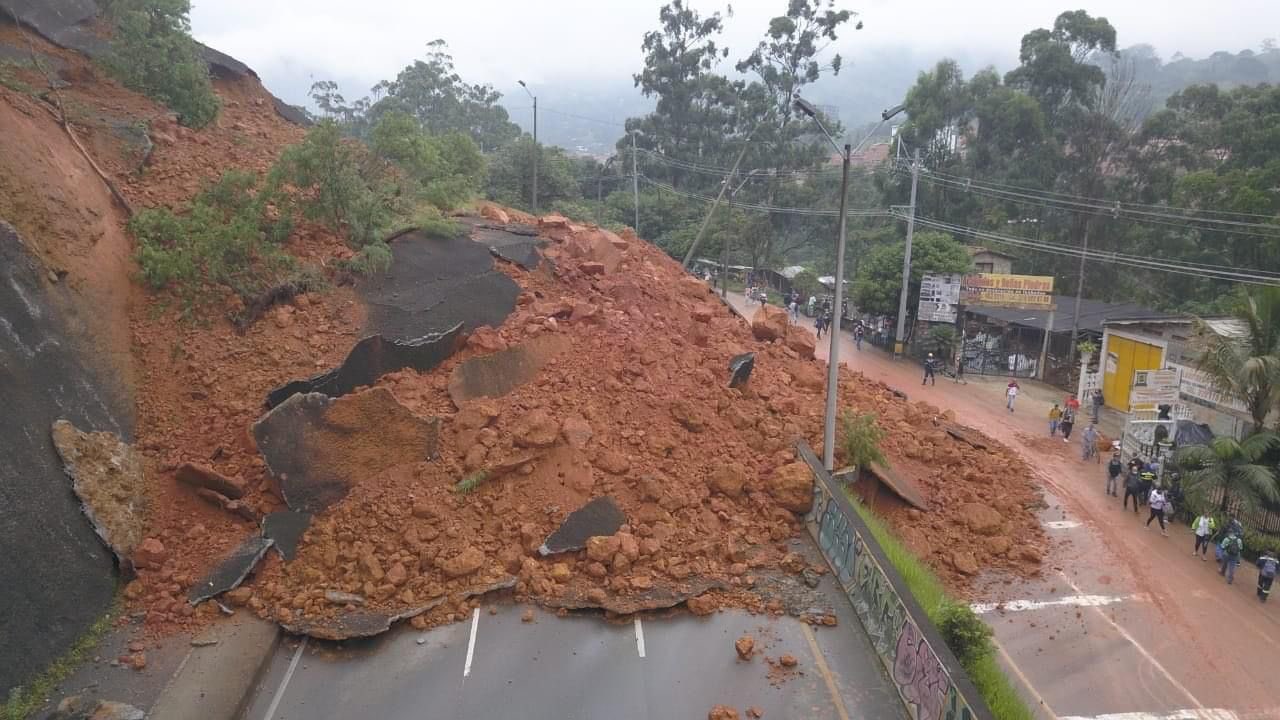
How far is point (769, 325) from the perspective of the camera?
21.6 metres

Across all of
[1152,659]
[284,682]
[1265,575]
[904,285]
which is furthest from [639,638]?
[904,285]

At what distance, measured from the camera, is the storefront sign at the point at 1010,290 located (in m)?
29.7

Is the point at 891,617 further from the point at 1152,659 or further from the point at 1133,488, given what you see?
the point at 1133,488

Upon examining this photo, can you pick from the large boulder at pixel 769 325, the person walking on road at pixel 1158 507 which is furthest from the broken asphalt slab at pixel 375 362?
the person walking on road at pixel 1158 507

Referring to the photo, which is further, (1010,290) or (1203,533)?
(1010,290)

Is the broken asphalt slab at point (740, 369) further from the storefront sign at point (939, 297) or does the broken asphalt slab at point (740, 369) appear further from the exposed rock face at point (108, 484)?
the storefront sign at point (939, 297)

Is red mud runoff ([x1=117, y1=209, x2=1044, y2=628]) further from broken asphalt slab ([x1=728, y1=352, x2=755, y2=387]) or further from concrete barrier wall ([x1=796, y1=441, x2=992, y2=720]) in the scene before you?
concrete barrier wall ([x1=796, y1=441, x2=992, y2=720])

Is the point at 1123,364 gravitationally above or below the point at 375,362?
below

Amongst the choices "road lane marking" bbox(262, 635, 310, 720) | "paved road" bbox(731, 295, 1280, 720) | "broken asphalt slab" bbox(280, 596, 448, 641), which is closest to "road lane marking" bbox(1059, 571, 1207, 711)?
"paved road" bbox(731, 295, 1280, 720)

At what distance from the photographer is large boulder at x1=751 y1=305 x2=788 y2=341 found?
21562mm

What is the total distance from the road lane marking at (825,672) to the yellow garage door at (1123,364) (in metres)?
17.0

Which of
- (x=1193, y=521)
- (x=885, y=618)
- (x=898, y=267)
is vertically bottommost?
(x=1193, y=521)

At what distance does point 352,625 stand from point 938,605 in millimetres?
8206

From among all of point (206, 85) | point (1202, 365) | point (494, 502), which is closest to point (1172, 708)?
point (1202, 365)
